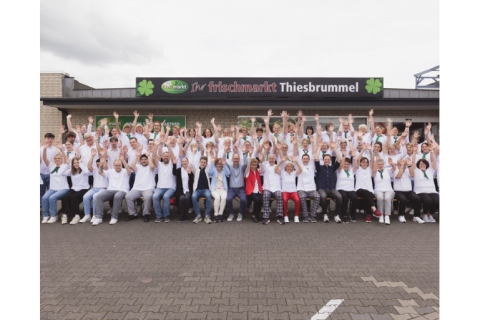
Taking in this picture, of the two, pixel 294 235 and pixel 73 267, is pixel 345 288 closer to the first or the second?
pixel 294 235

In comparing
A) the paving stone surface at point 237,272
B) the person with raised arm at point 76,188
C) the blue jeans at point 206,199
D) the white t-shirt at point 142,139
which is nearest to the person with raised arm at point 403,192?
the paving stone surface at point 237,272

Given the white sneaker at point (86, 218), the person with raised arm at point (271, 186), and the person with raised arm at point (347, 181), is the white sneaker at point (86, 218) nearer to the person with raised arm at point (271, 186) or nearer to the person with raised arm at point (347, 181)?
the person with raised arm at point (271, 186)

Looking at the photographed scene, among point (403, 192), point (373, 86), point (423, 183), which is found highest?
point (373, 86)

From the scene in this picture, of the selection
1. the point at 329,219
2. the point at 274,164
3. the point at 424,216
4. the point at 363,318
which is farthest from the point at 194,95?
the point at 363,318

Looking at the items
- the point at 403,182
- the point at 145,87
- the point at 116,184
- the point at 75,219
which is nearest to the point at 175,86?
the point at 145,87

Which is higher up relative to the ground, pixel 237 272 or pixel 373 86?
pixel 373 86

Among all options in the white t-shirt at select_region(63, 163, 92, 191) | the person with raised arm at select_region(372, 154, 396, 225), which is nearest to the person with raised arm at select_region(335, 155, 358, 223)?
Result: the person with raised arm at select_region(372, 154, 396, 225)

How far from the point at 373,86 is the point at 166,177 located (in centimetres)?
1157

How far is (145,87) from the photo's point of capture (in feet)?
51.6

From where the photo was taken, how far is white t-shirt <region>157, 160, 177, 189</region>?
8734 millimetres

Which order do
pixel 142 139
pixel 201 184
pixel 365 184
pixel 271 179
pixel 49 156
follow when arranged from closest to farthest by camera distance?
pixel 201 184, pixel 271 179, pixel 365 184, pixel 49 156, pixel 142 139

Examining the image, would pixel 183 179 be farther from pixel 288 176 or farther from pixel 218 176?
pixel 288 176

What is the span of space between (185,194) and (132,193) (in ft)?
4.59

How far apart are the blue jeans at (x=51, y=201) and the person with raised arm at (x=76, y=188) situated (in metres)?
0.15
